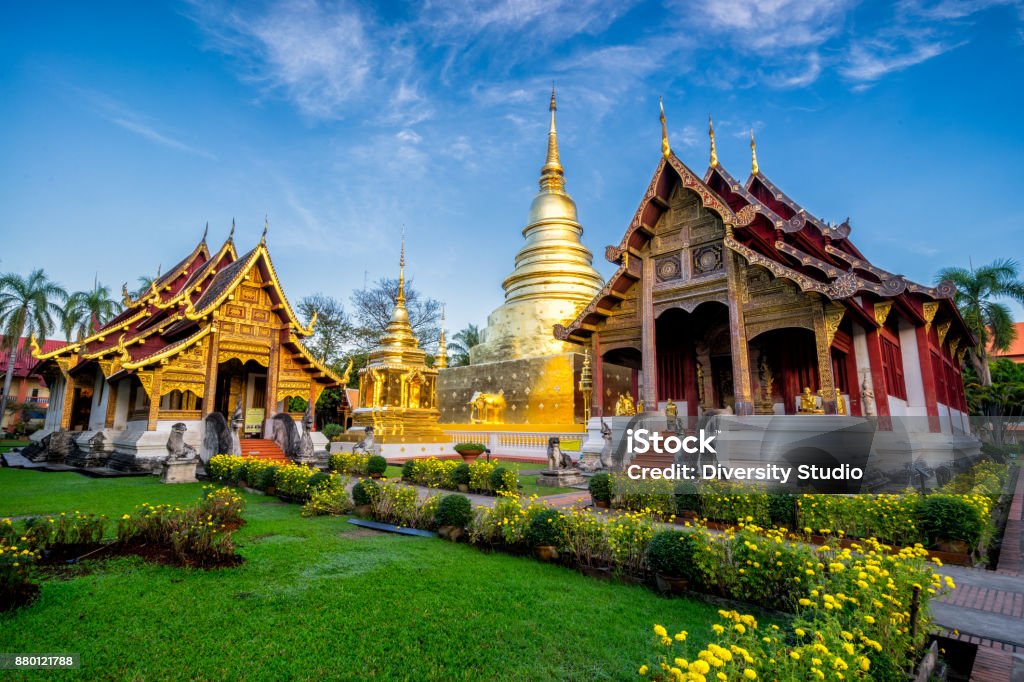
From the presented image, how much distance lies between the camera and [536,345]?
2433cm

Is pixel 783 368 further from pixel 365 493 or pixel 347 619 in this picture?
pixel 347 619

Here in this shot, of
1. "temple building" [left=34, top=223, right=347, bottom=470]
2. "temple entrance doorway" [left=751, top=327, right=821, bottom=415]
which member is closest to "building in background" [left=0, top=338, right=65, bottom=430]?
"temple building" [left=34, top=223, right=347, bottom=470]

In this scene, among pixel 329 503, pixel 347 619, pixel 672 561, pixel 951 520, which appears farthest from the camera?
pixel 329 503

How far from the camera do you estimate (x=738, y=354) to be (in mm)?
12328

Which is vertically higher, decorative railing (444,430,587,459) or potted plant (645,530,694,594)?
decorative railing (444,430,587,459)

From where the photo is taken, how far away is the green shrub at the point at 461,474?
36.7 feet

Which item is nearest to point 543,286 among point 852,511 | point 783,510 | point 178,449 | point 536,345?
point 536,345

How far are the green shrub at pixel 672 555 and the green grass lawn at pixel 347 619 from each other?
270 mm

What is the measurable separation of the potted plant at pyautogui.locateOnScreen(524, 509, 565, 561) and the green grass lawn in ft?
0.63

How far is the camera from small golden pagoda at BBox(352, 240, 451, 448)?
19750mm

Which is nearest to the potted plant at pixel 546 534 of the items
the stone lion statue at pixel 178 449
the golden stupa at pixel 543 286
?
the stone lion statue at pixel 178 449

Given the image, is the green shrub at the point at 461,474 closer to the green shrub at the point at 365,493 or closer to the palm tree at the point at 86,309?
the green shrub at the point at 365,493

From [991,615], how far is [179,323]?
1906 cm

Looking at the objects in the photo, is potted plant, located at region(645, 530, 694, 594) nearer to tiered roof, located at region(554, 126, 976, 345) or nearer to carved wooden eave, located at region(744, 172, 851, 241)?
tiered roof, located at region(554, 126, 976, 345)
